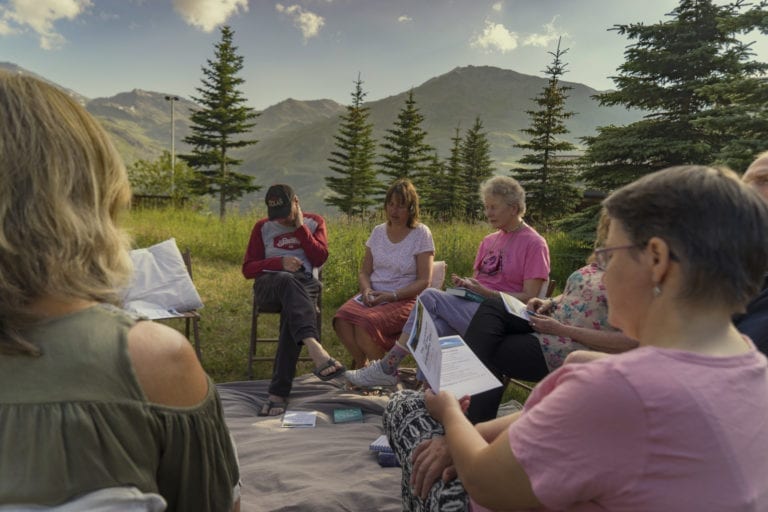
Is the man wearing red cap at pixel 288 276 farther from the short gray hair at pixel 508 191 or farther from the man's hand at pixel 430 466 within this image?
the man's hand at pixel 430 466

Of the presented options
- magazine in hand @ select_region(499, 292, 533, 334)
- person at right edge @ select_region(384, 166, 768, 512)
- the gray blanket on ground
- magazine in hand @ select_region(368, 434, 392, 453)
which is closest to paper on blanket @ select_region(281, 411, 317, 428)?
the gray blanket on ground

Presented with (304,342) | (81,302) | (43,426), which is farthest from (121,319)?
(304,342)

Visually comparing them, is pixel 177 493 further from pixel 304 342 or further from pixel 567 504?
pixel 304 342

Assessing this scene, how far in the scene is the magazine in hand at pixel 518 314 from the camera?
2.63 metres

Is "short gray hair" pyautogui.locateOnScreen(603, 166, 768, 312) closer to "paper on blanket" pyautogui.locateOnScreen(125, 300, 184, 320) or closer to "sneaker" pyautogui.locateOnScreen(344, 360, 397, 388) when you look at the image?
"sneaker" pyautogui.locateOnScreen(344, 360, 397, 388)

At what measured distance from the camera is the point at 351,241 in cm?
740

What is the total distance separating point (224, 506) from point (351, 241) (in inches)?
254

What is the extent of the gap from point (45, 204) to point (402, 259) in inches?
126

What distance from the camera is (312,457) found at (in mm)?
2652

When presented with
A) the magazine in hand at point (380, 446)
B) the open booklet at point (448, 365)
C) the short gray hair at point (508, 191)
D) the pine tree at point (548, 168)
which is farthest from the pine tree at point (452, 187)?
the open booklet at point (448, 365)

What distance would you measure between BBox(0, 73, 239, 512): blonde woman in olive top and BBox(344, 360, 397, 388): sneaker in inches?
103

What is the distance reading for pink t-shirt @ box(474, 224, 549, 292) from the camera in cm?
335

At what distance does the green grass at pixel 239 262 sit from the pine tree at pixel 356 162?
2551cm

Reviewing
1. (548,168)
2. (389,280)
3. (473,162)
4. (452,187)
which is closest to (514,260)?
(389,280)
